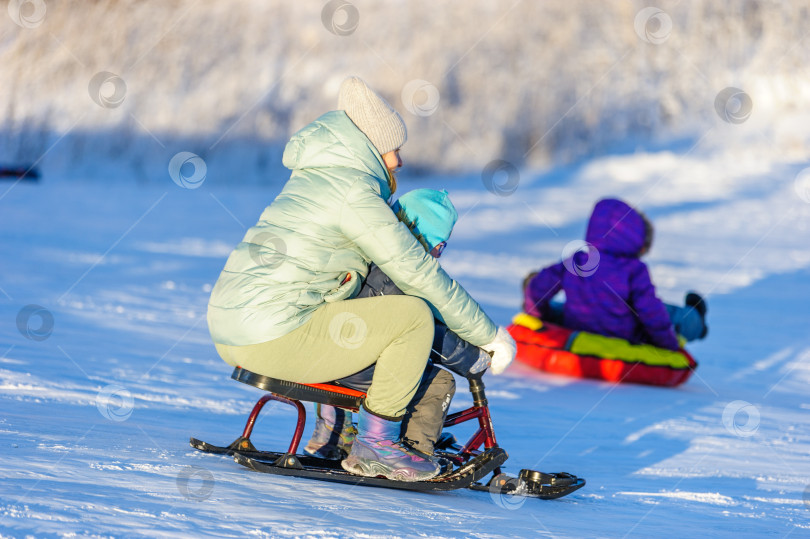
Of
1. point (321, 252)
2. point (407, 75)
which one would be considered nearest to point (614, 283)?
point (321, 252)

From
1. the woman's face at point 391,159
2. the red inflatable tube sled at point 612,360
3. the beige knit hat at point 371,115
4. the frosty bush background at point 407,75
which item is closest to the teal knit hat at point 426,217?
the woman's face at point 391,159

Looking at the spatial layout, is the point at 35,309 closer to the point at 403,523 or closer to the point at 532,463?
the point at 532,463

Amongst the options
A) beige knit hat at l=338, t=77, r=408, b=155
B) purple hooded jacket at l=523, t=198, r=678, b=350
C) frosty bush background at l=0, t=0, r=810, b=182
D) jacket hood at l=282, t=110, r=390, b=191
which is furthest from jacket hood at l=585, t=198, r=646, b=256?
frosty bush background at l=0, t=0, r=810, b=182

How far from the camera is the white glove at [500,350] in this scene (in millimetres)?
3322

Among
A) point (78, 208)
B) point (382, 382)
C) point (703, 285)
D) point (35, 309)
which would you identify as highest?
point (78, 208)

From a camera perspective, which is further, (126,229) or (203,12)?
(203,12)

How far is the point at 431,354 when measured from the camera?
3385 mm

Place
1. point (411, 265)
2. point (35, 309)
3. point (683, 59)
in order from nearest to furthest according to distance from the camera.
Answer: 1. point (411, 265)
2. point (35, 309)
3. point (683, 59)

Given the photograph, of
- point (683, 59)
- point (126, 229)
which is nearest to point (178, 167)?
point (126, 229)

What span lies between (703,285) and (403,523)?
8.82 metres

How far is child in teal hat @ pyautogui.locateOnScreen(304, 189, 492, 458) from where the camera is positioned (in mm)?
3318

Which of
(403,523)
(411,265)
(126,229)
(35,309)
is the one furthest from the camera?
(126,229)

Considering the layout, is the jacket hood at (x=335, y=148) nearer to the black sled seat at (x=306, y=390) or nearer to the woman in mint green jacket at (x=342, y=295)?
the woman in mint green jacket at (x=342, y=295)

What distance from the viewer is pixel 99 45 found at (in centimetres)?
2347
